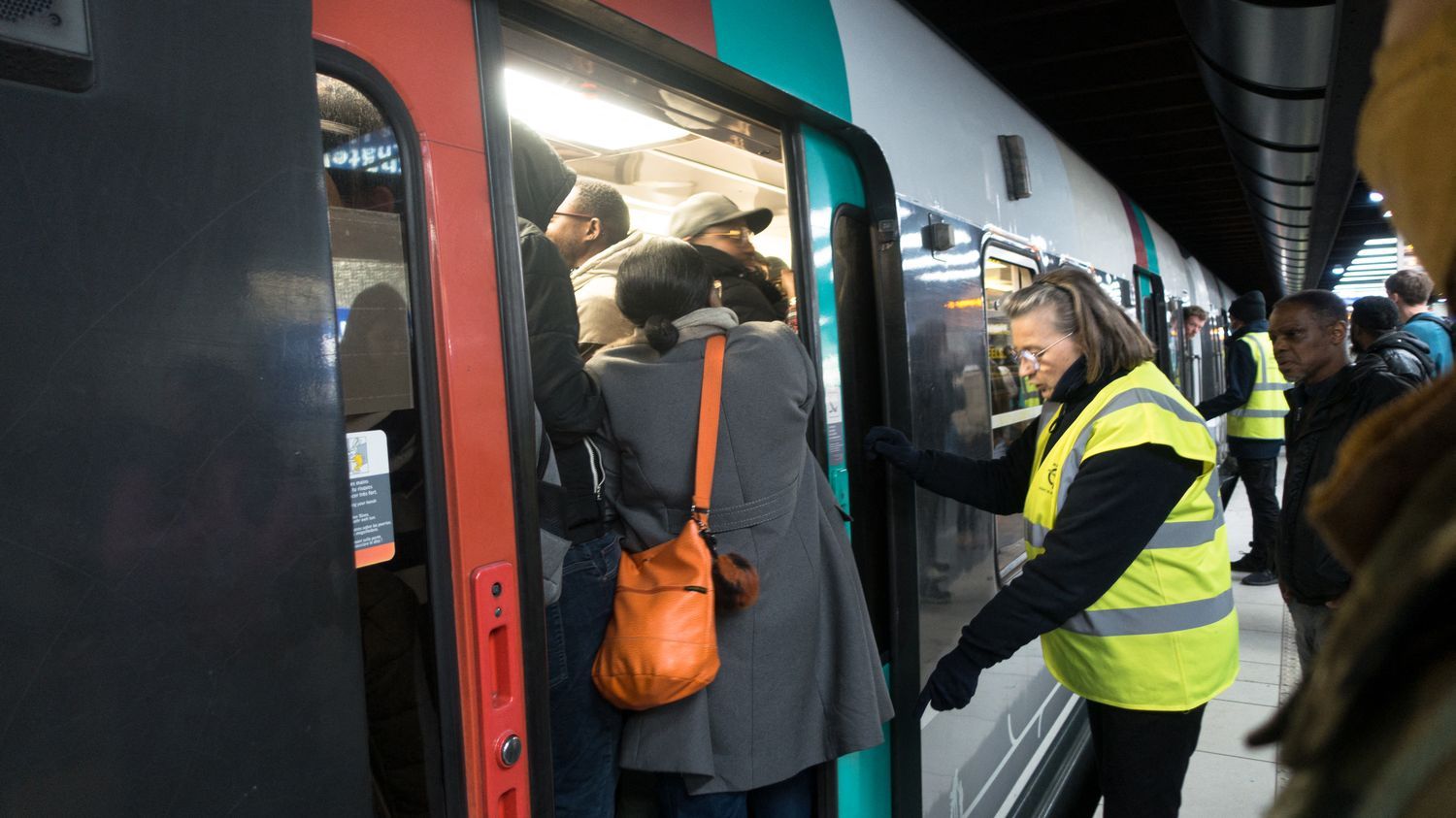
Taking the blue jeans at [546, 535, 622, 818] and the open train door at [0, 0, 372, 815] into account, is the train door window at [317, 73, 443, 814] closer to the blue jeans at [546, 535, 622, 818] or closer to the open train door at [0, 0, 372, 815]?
the open train door at [0, 0, 372, 815]

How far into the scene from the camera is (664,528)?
71.7 inches

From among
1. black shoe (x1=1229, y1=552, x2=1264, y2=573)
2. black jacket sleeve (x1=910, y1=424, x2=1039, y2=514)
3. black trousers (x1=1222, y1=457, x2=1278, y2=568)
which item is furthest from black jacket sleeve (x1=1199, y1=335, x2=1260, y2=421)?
black jacket sleeve (x1=910, y1=424, x2=1039, y2=514)

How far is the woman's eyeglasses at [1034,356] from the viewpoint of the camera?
217cm

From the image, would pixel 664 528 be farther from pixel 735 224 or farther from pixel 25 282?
pixel 25 282

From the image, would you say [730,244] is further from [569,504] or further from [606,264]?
[569,504]

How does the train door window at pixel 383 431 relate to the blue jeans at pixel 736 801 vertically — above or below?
above

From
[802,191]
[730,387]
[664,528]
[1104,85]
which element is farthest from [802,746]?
[1104,85]

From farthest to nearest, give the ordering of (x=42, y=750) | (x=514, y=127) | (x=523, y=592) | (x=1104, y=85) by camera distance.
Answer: (x=1104, y=85)
(x=514, y=127)
(x=523, y=592)
(x=42, y=750)

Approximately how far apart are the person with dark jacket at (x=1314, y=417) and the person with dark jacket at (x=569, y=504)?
2038 mm

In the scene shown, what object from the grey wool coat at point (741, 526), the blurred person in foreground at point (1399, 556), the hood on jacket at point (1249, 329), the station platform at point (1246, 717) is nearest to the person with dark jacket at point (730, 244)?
the grey wool coat at point (741, 526)

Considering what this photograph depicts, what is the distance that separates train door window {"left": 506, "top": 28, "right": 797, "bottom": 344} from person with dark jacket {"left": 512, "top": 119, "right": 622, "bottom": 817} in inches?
3.6

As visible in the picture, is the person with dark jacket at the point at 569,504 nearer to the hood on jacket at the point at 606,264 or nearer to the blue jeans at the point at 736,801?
the blue jeans at the point at 736,801

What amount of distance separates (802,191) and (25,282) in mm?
1705

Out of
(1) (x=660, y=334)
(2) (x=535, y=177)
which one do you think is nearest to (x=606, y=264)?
(1) (x=660, y=334)
